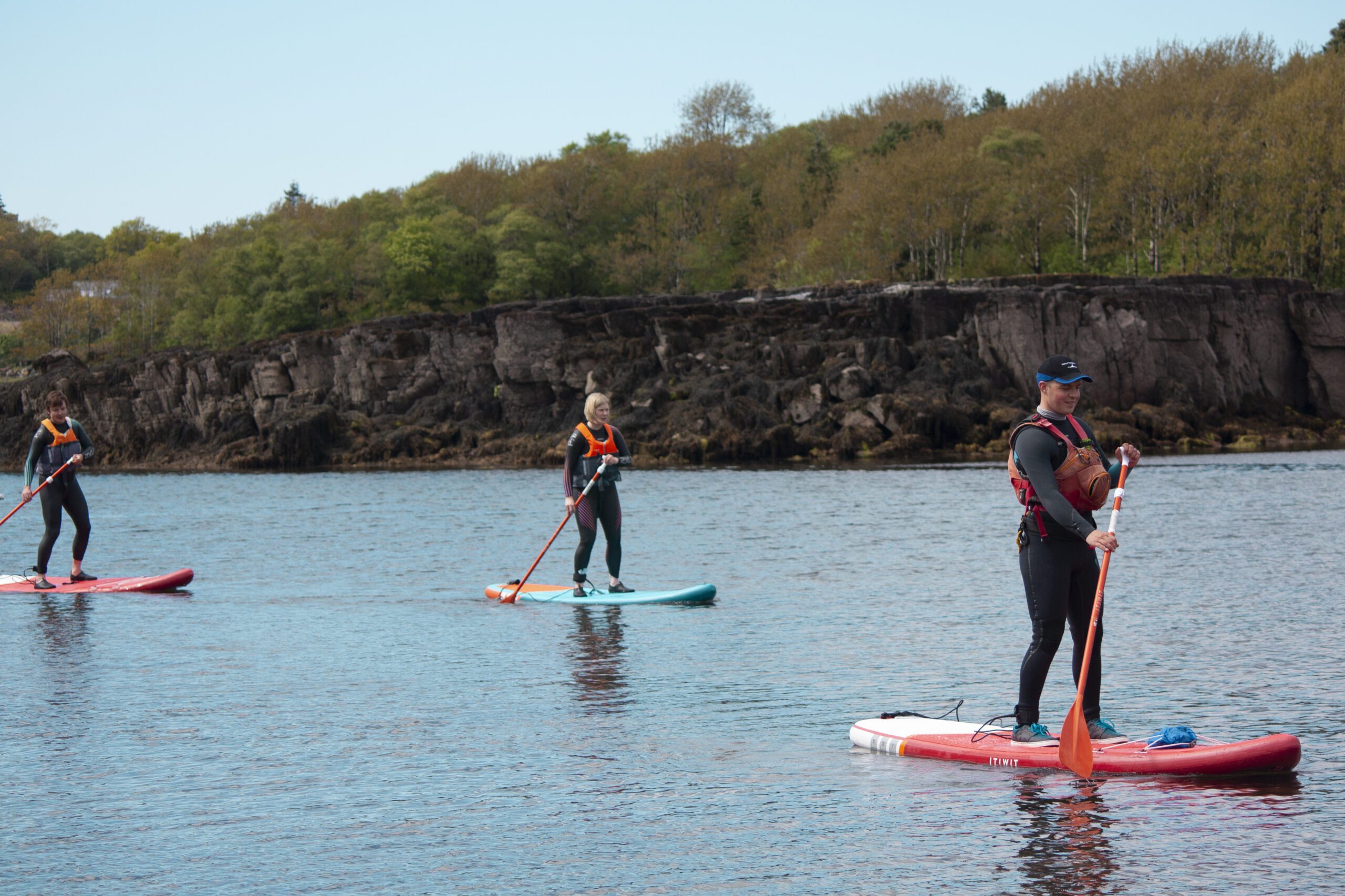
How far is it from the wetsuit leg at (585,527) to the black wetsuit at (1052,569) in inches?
343

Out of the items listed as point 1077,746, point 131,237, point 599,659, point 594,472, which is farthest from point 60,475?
point 131,237

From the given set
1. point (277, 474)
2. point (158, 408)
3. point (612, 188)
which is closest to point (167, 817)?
point (277, 474)

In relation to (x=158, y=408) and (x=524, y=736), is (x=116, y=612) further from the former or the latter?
(x=158, y=408)

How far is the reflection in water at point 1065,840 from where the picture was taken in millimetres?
6242

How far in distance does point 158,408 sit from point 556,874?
8944 cm

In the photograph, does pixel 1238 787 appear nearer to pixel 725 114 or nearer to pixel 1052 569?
pixel 1052 569

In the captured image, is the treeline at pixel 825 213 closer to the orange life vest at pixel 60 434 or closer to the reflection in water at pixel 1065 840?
the orange life vest at pixel 60 434

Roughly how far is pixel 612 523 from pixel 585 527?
1.12ft

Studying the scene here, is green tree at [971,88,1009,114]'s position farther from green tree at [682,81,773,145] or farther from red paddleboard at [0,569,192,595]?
red paddleboard at [0,569,192,595]

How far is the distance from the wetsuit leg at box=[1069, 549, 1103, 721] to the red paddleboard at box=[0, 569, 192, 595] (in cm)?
1450

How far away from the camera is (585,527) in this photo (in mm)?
16906

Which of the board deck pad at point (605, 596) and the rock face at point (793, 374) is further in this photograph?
the rock face at point (793, 374)

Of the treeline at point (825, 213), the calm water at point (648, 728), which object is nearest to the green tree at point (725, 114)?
the treeline at point (825, 213)

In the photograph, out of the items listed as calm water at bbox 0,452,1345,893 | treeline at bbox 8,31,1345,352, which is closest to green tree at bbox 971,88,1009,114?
treeline at bbox 8,31,1345,352
